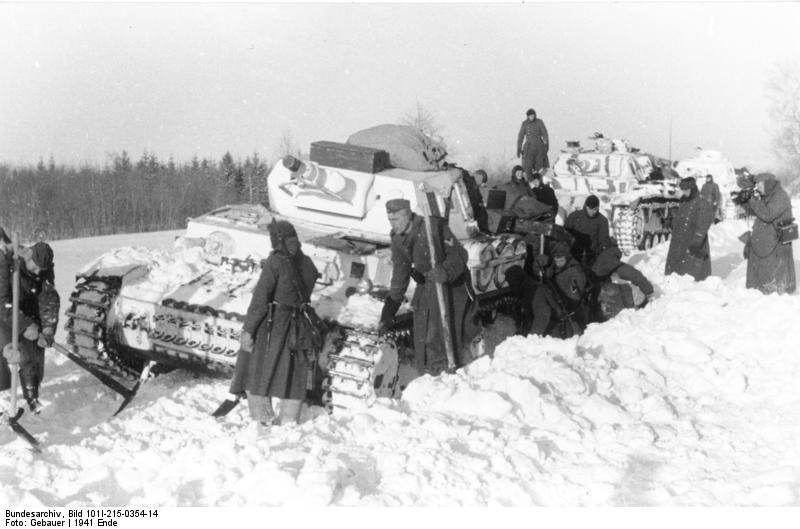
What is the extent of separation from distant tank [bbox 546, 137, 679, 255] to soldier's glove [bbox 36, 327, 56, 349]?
11.0 metres

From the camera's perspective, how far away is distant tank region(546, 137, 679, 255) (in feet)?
57.0

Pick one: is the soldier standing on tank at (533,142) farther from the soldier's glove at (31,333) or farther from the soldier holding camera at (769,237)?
the soldier's glove at (31,333)

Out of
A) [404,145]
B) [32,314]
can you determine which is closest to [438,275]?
[404,145]

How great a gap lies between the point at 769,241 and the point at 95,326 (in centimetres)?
702

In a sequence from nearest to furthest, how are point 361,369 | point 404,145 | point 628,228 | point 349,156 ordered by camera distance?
point 361,369, point 349,156, point 404,145, point 628,228

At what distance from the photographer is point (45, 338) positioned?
674 cm

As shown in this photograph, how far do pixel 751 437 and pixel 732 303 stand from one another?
345 centimetres

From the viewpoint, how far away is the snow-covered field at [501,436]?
16.0 feet

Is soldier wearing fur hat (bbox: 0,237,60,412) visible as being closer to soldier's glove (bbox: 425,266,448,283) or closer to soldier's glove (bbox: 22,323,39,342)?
soldier's glove (bbox: 22,323,39,342)

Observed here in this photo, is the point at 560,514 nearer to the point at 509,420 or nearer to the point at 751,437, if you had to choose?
the point at 509,420

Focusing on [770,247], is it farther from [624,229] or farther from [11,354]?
[11,354]

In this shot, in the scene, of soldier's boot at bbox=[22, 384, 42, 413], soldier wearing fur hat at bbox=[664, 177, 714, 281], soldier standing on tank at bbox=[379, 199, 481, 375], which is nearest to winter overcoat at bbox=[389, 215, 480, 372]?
soldier standing on tank at bbox=[379, 199, 481, 375]

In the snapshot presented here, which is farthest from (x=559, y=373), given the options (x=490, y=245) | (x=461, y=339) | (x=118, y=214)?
(x=118, y=214)

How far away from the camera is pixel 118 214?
36969mm
